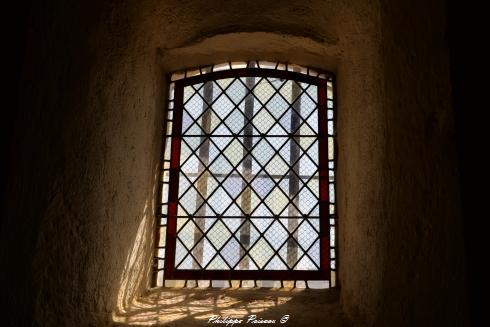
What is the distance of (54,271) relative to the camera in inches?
57.1

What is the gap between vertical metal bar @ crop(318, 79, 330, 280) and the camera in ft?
7.40

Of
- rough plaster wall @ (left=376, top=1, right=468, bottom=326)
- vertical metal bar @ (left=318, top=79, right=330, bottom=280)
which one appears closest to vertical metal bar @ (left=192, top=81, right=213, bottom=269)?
vertical metal bar @ (left=318, top=79, right=330, bottom=280)

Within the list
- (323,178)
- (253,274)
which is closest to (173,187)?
(253,274)

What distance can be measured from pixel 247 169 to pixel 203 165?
20 centimetres

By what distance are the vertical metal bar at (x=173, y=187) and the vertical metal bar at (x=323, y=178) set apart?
64 cm

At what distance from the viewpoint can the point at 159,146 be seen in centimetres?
240

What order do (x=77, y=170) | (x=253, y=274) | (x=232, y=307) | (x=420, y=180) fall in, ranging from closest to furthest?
1. (x=420, y=180)
2. (x=77, y=170)
3. (x=232, y=307)
4. (x=253, y=274)

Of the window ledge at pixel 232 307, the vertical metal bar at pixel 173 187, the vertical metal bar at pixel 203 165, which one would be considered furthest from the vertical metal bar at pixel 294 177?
the vertical metal bar at pixel 173 187

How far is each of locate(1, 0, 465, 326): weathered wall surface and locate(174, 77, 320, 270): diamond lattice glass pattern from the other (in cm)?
16

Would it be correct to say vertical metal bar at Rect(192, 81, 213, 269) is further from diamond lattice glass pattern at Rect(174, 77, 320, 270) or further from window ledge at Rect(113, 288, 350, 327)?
window ledge at Rect(113, 288, 350, 327)

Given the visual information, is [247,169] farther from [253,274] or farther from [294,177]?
[253,274]

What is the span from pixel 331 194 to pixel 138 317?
968 mm

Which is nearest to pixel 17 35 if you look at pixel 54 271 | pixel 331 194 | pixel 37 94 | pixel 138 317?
pixel 37 94

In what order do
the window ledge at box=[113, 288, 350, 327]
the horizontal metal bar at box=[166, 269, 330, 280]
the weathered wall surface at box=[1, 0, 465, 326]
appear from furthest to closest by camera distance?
1. the horizontal metal bar at box=[166, 269, 330, 280]
2. the window ledge at box=[113, 288, 350, 327]
3. the weathered wall surface at box=[1, 0, 465, 326]
